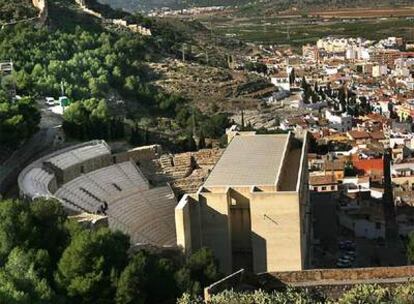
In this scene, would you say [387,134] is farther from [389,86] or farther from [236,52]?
[236,52]

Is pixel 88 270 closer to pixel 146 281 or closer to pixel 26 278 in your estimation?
pixel 146 281

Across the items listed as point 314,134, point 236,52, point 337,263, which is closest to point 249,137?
point 337,263

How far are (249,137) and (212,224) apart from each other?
22.2 feet

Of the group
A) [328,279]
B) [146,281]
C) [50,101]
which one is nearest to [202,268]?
[146,281]

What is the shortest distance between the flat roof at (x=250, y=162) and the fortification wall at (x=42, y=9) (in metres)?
20.8

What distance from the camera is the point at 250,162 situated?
60.4ft

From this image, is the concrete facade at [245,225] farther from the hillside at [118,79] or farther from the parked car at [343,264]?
the hillside at [118,79]

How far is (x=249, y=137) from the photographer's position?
2175 centimetres

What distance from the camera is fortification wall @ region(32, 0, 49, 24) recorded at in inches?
1552

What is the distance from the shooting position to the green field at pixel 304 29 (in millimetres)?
96625

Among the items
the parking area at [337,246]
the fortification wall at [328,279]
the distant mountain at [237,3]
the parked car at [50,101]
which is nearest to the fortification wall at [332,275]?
→ the fortification wall at [328,279]

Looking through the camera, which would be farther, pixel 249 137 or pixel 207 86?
pixel 207 86

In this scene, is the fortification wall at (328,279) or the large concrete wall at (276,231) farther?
the large concrete wall at (276,231)

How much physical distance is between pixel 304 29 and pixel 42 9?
233 ft
